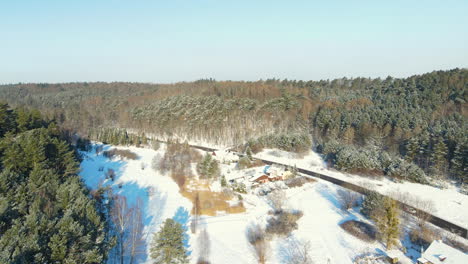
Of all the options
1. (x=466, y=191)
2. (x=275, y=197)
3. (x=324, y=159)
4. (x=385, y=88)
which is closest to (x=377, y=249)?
(x=275, y=197)

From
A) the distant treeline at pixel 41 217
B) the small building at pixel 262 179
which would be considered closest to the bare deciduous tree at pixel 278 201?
the small building at pixel 262 179

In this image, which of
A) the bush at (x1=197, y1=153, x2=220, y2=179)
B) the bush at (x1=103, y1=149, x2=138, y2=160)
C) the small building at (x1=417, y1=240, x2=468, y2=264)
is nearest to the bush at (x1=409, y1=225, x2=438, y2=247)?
the small building at (x1=417, y1=240, x2=468, y2=264)

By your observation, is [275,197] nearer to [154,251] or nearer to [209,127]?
[154,251]

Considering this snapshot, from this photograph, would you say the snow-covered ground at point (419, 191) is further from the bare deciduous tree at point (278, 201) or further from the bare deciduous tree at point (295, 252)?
the bare deciduous tree at point (295, 252)

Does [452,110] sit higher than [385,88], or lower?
lower

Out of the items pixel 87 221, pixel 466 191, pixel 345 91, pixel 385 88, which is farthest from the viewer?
pixel 345 91

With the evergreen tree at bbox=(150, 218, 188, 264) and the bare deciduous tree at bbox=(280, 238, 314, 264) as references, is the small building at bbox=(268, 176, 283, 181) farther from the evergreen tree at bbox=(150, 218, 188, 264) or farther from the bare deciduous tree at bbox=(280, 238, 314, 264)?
the evergreen tree at bbox=(150, 218, 188, 264)
